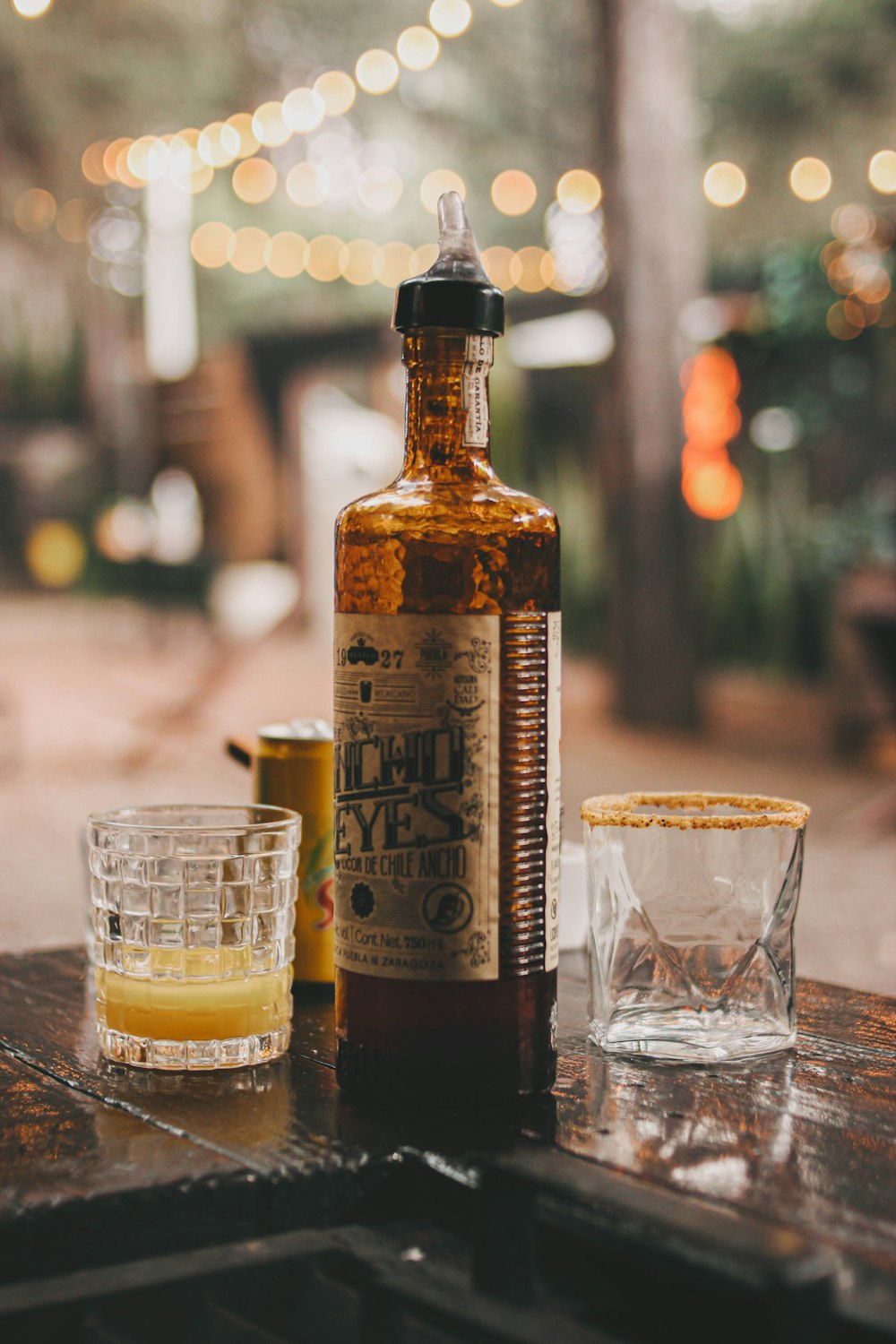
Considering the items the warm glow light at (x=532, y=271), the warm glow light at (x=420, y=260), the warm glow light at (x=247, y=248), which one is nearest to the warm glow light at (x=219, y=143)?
the warm glow light at (x=532, y=271)

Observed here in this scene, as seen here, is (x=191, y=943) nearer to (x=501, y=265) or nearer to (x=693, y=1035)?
(x=693, y=1035)

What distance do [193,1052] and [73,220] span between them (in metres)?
13.6

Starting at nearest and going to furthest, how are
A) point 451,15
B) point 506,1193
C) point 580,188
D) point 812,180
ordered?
point 506,1193 → point 451,15 → point 580,188 → point 812,180

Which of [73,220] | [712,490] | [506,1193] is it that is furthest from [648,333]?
[73,220]

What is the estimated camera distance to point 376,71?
6484mm

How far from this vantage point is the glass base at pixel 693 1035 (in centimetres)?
88

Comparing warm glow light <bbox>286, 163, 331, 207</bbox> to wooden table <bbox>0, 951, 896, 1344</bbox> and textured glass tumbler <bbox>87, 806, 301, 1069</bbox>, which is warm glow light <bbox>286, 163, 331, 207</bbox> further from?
wooden table <bbox>0, 951, 896, 1344</bbox>

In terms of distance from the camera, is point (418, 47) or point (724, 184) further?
point (724, 184)

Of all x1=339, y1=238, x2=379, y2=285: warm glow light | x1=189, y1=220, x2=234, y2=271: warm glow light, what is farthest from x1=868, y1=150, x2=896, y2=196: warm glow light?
x1=189, y1=220, x2=234, y2=271: warm glow light

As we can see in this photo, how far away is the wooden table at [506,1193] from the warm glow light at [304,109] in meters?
6.43

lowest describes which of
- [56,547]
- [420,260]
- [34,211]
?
[56,547]

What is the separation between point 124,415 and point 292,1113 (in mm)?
12579

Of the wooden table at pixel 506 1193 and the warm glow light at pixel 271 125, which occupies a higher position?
the warm glow light at pixel 271 125

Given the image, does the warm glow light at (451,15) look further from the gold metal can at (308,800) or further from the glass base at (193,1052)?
the glass base at (193,1052)
